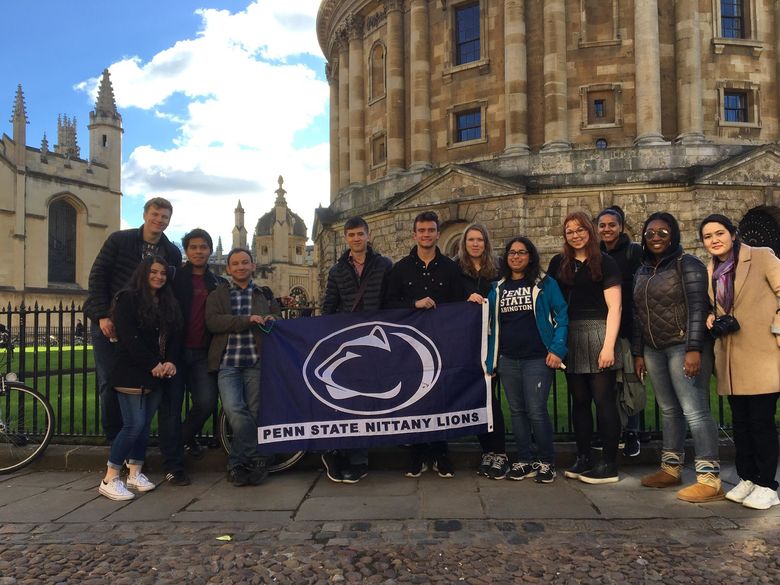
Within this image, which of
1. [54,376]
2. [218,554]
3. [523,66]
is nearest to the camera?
[218,554]

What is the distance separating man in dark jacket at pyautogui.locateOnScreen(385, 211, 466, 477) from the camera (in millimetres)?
5676

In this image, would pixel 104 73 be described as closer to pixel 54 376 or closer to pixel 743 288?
pixel 54 376

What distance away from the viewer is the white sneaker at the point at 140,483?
5.31 metres

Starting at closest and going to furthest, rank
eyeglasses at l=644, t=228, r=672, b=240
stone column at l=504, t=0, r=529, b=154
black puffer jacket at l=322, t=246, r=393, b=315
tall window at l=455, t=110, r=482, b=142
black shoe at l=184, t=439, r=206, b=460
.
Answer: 1. eyeglasses at l=644, t=228, r=672, b=240
2. black puffer jacket at l=322, t=246, r=393, b=315
3. black shoe at l=184, t=439, r=206, b=460
4. stone column at l=504, t=0, r=529, b=154
5. tall window at l=455, t=110, r=482, b=142

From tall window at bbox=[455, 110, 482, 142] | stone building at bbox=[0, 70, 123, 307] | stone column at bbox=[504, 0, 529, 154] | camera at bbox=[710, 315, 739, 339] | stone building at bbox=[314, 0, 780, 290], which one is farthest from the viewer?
stone building at bbox=[0, 70, 123, 307]

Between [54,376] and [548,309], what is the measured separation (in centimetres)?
1292

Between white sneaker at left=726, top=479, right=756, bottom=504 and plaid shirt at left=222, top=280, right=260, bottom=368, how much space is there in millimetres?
4260

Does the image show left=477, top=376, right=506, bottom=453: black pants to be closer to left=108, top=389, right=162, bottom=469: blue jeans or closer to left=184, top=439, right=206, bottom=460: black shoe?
left=184, top=439, right=206, bottom=460: black shoe

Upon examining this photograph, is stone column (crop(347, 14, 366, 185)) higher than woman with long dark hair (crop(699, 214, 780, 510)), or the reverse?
stone column (crop(347, 14, 366, 185))

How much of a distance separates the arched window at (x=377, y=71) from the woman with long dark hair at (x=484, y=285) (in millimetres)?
25341

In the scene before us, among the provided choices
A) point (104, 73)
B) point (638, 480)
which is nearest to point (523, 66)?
point (638, 480)

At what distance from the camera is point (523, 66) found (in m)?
23.6

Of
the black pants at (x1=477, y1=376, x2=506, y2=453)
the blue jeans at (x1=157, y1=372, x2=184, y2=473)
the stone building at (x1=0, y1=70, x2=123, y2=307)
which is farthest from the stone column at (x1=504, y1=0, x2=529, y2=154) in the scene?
the stone building at (x1=0, y1=70, x2=123, y2=307)

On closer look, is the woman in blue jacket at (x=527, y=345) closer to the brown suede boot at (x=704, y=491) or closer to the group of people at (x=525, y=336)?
the group of people at (x=525, y=336)
